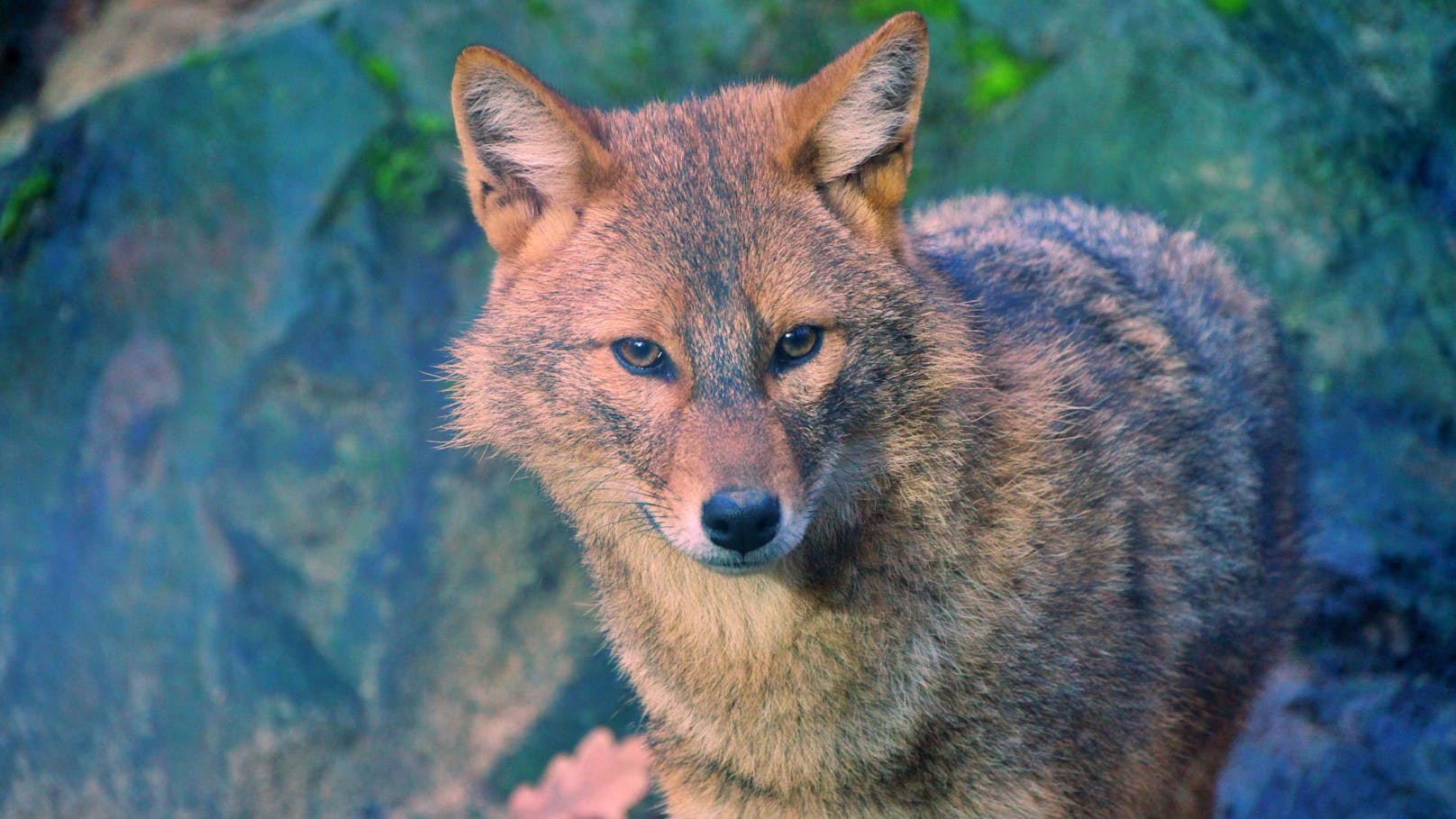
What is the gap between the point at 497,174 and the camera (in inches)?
141

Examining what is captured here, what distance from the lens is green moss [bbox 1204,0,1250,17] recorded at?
6.42 metres

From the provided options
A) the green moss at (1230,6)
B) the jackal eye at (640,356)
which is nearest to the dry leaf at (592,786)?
the jackal eye at (640,356)

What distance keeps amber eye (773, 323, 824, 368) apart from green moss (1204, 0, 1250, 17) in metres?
4.41

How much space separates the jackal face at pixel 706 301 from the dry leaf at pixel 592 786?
1785 millimetres

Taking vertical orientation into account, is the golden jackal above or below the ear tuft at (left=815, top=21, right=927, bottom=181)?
below

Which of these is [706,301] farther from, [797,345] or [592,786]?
[592,786]

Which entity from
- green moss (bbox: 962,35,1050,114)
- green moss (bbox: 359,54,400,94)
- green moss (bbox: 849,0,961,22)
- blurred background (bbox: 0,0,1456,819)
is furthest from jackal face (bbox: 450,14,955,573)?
green moss (bbox: 849,0,961,22)

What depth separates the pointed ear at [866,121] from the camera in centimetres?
328

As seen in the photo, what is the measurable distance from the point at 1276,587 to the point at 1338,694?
37.3 inches

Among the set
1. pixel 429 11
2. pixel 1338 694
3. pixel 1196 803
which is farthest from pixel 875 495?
pixel 429 11

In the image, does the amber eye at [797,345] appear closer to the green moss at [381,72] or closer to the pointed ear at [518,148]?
the pointed ear at [518,148]

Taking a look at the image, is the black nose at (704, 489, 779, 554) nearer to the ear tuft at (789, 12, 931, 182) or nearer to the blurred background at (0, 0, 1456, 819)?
the ear tuft at (789, 12, 931, 182)

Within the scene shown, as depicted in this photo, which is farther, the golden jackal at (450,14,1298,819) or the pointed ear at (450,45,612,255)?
the pointed ear at (450,45,612,255)

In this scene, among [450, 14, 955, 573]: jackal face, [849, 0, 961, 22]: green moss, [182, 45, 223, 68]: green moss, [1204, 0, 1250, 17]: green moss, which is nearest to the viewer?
[450, 14, 955, 573]: jackal face
